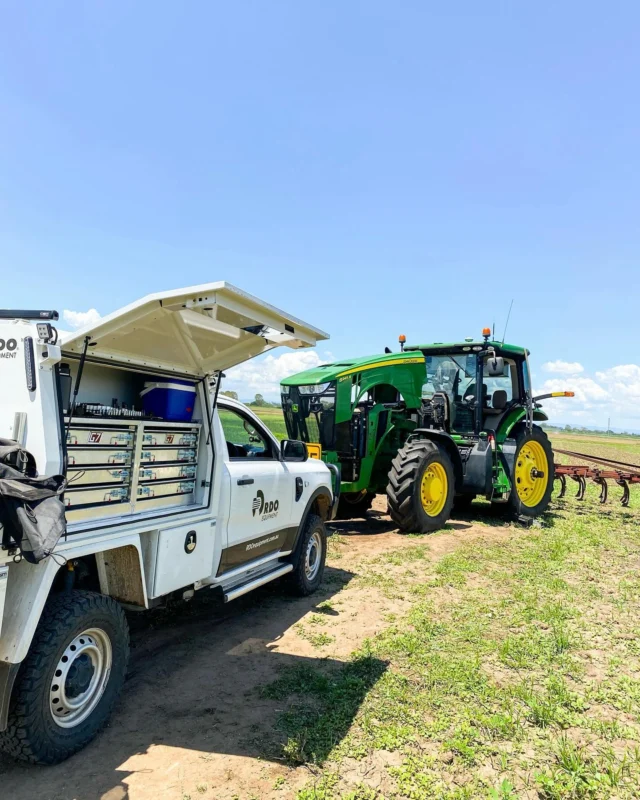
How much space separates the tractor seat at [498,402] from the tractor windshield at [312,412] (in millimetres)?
3235

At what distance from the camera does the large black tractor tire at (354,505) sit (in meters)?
9.39

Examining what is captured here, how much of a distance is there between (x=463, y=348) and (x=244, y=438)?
567 centimetres

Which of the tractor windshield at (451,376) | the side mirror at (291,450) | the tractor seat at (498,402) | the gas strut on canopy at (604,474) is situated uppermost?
the tractor windshield at (451,376)

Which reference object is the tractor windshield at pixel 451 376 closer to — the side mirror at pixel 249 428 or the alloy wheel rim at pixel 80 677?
the side mirror at pixel 249 428

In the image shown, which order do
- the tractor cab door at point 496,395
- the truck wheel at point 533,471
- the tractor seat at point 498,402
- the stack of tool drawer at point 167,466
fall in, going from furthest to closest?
the truck wheel at point 533,471 < the tractor seat at point 498,402 < the tractor cab door at point 496,395 < the stack of tool drawer at point 167,466

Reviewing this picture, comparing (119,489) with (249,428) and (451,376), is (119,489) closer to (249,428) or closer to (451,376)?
(249,428)

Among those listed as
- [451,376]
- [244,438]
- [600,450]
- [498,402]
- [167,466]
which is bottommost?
[600,450]

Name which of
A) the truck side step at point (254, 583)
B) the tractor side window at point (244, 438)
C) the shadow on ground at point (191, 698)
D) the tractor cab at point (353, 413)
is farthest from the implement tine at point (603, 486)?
the tractor side window at point (244, 438)

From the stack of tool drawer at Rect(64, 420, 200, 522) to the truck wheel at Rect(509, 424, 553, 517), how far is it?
7309 mm

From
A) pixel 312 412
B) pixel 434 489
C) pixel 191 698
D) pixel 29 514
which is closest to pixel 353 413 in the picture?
pixel 312 412

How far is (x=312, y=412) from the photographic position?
340 inches

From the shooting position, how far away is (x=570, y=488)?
51.5 feet

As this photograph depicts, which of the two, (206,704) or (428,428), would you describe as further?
(428,428)

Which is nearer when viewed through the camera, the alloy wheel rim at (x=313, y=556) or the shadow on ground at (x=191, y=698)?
the shadow on ground at (x=191, y=698)
